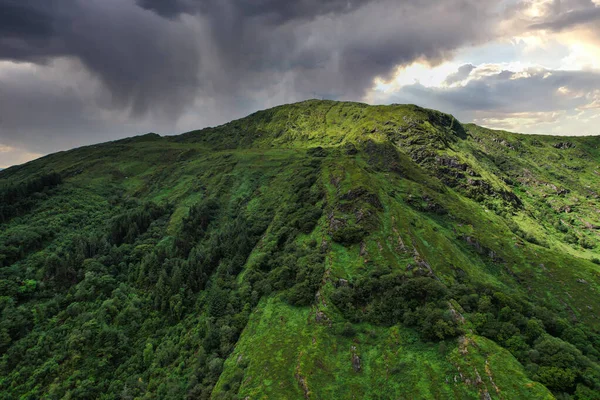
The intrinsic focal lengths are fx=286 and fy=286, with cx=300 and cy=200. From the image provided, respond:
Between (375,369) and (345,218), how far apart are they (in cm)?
5481

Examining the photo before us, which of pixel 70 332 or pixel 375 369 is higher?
pixel 375 369

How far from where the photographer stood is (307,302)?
83312mm

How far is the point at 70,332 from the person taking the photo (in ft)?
350

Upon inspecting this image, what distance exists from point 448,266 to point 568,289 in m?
52.5

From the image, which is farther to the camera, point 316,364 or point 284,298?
point 284,298

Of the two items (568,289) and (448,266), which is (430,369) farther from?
(568,289)

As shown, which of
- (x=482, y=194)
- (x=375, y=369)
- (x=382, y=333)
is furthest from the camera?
(x=482, y=194)

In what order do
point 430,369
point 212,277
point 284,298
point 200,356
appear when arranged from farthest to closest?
point 212,277, point 284,298, point 200,356, point 430,369

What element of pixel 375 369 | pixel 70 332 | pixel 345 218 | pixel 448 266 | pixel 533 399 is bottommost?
pixel 70 332

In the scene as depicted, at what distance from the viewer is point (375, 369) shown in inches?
2418

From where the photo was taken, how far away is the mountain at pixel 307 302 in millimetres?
58875

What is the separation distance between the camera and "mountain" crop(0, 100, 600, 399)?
58875mm

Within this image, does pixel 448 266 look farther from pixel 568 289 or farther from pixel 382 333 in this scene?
pixel 568 289

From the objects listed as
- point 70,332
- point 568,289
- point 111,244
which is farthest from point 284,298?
point 111,244
